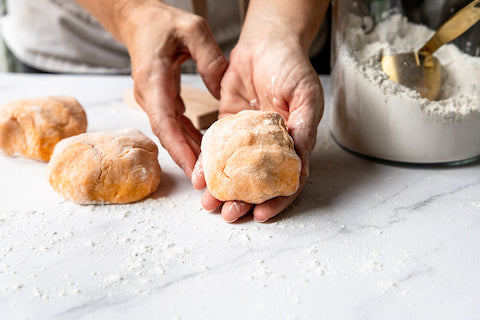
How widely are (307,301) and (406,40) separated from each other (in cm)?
75

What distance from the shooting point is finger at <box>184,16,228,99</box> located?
1225 mm

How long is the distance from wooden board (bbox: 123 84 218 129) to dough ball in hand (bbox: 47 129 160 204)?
0.41 metres

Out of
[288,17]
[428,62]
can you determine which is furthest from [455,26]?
[288,17]

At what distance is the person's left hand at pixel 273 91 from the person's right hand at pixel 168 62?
0.21 ft

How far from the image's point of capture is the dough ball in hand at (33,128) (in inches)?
47.1

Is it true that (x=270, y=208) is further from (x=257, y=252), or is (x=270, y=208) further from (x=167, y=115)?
(x=167, y=115)

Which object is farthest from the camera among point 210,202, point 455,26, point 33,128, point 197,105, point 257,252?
point 197,105

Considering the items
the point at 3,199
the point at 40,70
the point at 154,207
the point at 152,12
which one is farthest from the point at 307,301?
the point at 40,70

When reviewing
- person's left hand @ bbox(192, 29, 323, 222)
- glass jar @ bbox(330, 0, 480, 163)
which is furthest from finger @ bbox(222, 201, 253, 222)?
glass jar @ bbox(330, 0, 480, 163)

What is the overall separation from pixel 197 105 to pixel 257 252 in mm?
739

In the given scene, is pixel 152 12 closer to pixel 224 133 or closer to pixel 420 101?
pixel 224 133

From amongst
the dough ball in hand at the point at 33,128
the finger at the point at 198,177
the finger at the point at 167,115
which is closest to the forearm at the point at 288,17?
the finger at the point at 167,115

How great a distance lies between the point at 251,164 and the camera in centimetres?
92

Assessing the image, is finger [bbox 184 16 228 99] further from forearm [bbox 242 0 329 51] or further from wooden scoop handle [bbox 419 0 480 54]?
wooden scoop handle [bbox 419 0 480 54]
